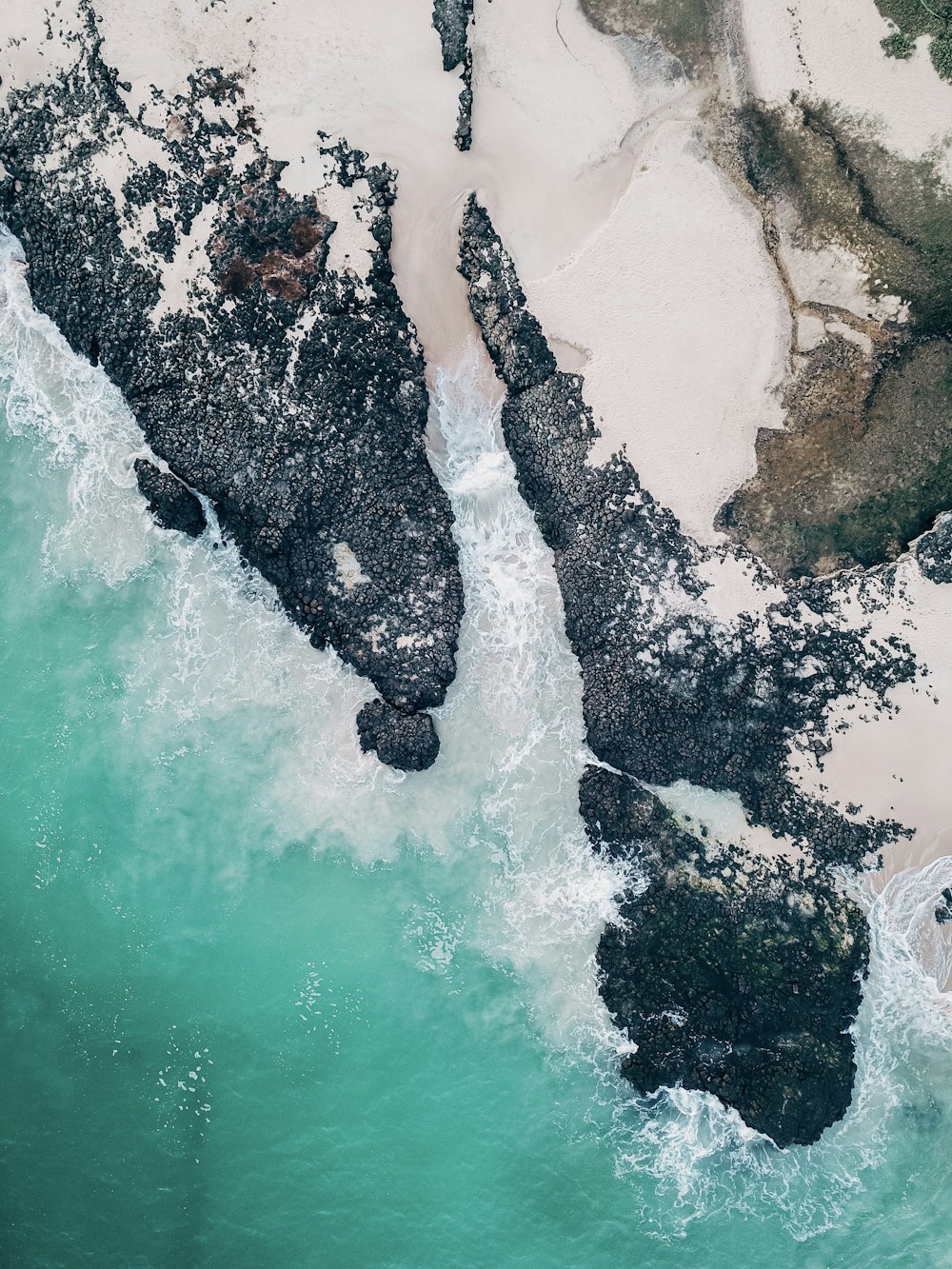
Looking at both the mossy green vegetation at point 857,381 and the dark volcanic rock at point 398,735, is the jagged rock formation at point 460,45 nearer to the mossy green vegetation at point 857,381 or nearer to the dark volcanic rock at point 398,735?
the mossy green vegetation at point 857,381

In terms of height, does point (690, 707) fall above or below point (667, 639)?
below

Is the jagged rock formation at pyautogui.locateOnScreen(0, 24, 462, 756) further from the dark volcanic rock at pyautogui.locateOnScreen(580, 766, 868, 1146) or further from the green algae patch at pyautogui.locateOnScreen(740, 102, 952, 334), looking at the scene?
the green algae patch at pyautogui.locateOnScreen(740, 102, 952, 334)

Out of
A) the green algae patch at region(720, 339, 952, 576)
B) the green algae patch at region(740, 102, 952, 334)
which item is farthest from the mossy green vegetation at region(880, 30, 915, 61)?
the green algae patch at region(720, 339, 952, 576)

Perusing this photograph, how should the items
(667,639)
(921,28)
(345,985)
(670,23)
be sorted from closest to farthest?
1. (921,28)
2. (670,23)
3. (667,639)
4. (345,985)

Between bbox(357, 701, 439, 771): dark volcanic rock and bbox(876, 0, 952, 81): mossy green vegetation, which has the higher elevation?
bbox(876, 0, 952, 81): mossy green vegetation

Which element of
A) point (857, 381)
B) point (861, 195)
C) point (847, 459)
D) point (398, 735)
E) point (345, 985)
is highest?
point (861, 195)

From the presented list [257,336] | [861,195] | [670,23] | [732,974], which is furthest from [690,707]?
[670,23]

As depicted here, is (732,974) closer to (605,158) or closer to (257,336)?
(257,336)

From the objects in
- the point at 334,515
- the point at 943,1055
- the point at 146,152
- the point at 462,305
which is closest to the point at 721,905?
the point at 943,1055
